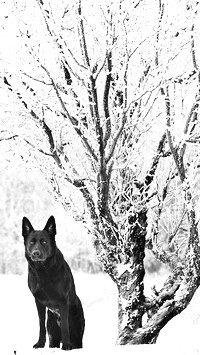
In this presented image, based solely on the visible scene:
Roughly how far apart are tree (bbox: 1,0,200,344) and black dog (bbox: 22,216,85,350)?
39.0 inches

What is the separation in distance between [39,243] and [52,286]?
1.82 feet

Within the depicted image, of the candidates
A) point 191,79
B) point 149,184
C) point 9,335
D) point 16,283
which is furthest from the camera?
point 16,283

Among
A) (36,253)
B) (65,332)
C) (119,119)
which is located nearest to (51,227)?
(36,253)

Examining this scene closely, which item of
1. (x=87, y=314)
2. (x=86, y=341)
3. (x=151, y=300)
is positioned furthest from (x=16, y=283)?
(x=151, y=300)

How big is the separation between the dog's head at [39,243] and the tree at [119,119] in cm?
86

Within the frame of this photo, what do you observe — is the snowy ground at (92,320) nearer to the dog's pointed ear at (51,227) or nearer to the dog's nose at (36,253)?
the dog's pointed ear at (51,227)

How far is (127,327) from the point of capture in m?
9.39

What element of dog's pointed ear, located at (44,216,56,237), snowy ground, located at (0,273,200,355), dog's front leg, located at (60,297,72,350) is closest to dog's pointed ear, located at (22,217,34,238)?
dog's pointed ear, located at (44,216,56,237)

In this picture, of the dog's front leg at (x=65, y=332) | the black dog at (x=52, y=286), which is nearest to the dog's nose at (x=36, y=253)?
the black dog at (x=52, y=286)

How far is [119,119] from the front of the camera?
357 inches

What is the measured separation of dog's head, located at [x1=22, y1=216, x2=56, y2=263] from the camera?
8.16 meters

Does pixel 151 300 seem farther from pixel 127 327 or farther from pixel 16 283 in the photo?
pixel 16 283

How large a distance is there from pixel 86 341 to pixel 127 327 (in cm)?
850

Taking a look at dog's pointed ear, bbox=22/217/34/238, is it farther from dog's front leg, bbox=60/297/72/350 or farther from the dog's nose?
dog's front leg, bbox=60/297/72/350
